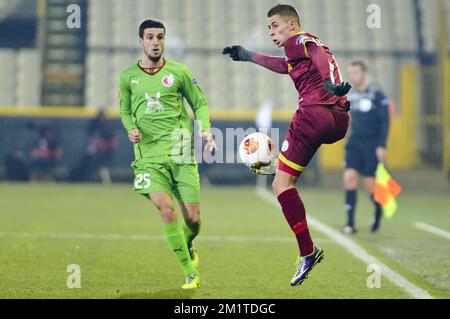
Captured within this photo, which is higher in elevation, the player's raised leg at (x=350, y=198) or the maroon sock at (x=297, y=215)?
the maroon sock at (x=297, y=215)

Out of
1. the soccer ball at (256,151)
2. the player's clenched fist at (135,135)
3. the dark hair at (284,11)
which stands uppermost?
the dark hair at (284,11)

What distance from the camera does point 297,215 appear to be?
6.48 m

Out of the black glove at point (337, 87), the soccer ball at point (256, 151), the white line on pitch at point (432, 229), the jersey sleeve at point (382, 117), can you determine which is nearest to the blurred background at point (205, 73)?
the white line on pitch at point (432, 229)

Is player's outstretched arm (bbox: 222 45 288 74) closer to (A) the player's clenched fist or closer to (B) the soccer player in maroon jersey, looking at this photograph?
(B) the soccer player in maroon jersey

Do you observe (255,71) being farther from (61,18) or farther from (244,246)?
(244,246)

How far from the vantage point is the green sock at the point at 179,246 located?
22.1 feet

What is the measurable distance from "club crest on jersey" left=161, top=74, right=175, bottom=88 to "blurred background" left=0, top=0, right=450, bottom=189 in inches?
544

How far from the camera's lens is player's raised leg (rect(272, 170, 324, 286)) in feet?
21.0

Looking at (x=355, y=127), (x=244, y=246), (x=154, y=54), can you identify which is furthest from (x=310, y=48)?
(x=355, y=127)

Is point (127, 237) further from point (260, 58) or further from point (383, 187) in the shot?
point (260, 58)

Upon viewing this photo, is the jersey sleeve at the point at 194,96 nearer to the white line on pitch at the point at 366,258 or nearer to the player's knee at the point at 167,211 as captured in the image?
the player's knee at the point at 167,211

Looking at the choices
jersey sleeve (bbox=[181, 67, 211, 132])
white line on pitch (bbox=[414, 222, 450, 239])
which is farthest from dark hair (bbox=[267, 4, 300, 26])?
white line on pitch (bbox=[414, 222, 450, 239])

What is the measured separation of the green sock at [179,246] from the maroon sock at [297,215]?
32.1 inches

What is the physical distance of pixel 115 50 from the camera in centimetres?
2305
